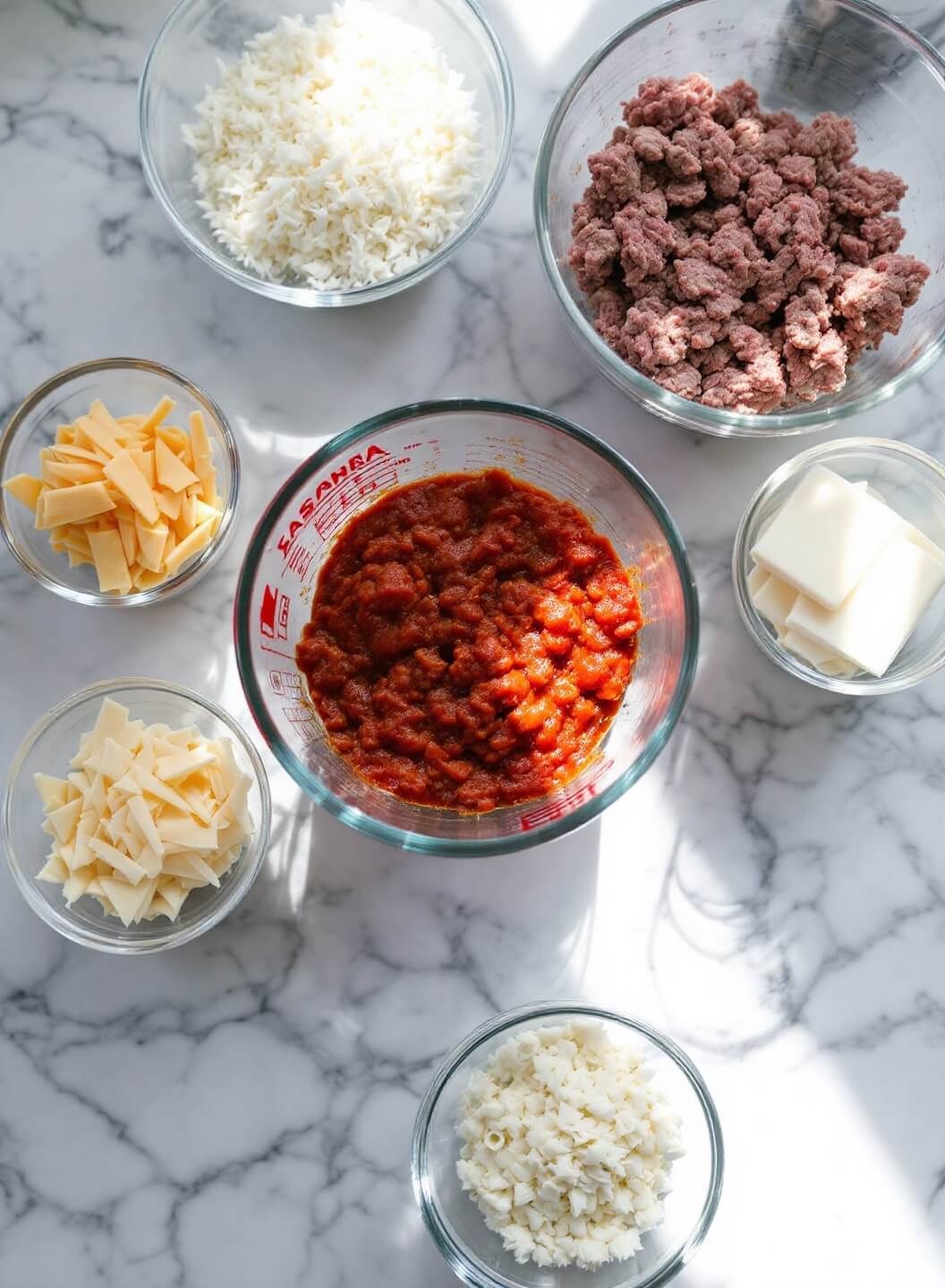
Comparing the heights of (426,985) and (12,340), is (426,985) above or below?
below

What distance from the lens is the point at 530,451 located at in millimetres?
1948

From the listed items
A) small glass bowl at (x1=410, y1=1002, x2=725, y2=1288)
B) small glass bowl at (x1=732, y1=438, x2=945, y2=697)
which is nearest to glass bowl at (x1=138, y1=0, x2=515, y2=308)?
small glass bowl at (x1=732, y1=438, x2=945, y2=697)

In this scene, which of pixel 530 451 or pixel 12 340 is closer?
pixel 530 451

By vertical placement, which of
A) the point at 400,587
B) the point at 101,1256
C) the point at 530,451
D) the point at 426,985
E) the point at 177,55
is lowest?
the point at 101,1256

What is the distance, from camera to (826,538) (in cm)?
192

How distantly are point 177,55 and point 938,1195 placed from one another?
106 inches

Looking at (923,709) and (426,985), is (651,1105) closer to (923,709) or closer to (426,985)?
(426,985)

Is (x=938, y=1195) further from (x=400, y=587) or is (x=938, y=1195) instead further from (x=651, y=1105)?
(x=400, y=587)

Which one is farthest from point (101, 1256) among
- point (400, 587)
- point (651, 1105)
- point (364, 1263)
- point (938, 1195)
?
point (938, 1195)

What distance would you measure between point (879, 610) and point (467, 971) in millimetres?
1031

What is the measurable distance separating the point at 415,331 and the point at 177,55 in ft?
2.33

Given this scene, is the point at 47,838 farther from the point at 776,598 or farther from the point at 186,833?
the point at 776,598

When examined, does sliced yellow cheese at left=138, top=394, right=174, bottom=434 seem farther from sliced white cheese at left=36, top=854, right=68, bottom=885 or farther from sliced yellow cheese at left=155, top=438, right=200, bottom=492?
sliced white cheese at left=36, top=854, right=68, bottom=885

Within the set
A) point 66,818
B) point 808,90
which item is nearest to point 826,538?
point 808,90
